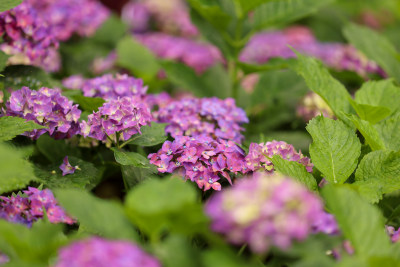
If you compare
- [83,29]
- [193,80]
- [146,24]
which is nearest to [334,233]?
[193,80]

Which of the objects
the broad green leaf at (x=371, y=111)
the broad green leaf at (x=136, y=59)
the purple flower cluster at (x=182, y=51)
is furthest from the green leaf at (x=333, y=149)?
the purple flower cluster at (x=182, y=51)

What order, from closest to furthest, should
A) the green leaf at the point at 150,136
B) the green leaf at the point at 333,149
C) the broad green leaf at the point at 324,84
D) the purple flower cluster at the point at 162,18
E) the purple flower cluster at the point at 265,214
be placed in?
the purple flower cluster at the point at 265,214, the green leaf at the point at 333,149, the green leaf at the point at 150,136, the broad green leaf at the point at 324,84, the purple flower cluster at the point at 162,18

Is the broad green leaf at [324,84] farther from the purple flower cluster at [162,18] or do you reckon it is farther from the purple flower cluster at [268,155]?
the purple flower cluster at [162,18]

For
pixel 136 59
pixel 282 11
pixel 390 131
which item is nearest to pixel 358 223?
pixel 390 131

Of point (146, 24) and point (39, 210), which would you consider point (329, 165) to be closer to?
point (39, 210)

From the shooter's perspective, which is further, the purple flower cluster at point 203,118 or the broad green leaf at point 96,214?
the purple flower cluster at point 203,118
